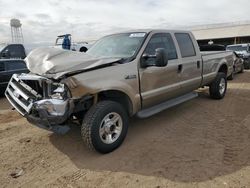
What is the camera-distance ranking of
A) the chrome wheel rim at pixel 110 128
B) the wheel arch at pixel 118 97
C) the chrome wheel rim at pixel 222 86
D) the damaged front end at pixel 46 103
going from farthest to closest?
the chrome wheel rim at pixel 222 86, the wheel arch at pixel 118 97, the chrome wheel rim at pixel 110 128, the damaged front end at pixel 46 103

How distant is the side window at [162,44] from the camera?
196 inches

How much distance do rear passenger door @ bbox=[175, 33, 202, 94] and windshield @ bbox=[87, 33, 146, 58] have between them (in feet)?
3.74

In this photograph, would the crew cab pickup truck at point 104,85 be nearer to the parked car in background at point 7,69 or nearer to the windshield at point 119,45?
the windshield at point 119,45

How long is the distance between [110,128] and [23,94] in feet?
4.80

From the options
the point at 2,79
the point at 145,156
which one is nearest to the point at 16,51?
the point at 2,79

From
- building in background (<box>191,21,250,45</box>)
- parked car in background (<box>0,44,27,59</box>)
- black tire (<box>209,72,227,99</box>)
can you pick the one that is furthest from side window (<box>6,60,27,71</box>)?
building in background (<box>191,21,250,45</box>)

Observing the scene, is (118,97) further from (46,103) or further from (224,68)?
(224,68)

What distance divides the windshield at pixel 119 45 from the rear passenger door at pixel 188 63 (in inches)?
44.9

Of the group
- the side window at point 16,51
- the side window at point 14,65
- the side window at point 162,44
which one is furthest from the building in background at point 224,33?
the side window at point 162,44

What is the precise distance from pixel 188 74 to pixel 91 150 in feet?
9.54

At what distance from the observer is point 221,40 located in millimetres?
48844

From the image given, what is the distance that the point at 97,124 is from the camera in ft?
12.7

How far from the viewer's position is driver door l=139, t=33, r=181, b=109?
471 cm

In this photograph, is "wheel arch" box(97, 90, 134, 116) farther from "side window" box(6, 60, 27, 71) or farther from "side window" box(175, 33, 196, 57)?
"side window" box(6, 60, 27, 71)
